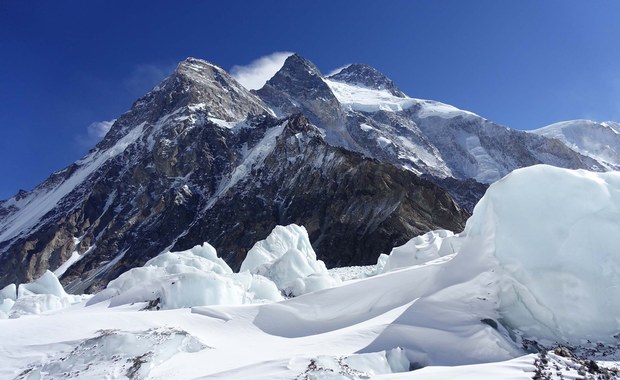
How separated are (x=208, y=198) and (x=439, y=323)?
12567 cm

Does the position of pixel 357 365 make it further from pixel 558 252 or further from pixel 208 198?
pixel 208 198

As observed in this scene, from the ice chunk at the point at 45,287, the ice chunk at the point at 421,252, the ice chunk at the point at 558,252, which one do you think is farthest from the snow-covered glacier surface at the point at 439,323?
the ice chunk at the point at 45,287

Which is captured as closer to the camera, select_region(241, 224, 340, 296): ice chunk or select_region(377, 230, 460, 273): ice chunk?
select_region(241, 224, 340, 296): ice chunk

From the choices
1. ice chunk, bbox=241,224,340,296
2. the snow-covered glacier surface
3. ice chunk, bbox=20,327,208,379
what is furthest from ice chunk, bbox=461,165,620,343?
ice chunk, bbox=241,224,340,296

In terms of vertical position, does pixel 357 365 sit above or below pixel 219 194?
below

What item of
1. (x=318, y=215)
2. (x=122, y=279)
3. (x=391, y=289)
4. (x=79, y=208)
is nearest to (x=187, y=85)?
(x=79, y=208)

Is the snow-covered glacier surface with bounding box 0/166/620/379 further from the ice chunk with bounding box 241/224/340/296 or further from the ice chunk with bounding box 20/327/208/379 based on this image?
the ice chunk with bounding box 241/224/340/296

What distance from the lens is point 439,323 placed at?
15242mm

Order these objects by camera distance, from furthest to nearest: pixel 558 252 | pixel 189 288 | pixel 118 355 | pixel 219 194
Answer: pixel 219 194 → pixel 189 288 → pixel 558 252 → pixel 118 355

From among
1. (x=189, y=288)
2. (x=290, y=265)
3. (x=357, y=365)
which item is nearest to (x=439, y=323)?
(x=357, y=365)

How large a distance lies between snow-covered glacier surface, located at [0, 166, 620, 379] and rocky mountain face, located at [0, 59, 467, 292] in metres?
65.6

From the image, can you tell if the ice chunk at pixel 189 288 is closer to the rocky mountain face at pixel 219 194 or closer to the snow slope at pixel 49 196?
the rocky mountain face at pixel 219 194

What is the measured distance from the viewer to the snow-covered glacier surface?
42.5 ft

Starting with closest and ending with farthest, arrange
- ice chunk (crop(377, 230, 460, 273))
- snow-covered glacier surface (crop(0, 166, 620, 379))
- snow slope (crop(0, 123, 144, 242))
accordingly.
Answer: snow-covered glacier surface (crop(0, 166, 620, 379)), ice chunk (crop(377, 230, 460, 273)), snow slope (crop(0, 123, 144, 242))
